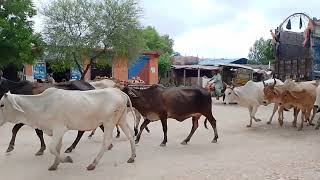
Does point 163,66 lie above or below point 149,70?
above

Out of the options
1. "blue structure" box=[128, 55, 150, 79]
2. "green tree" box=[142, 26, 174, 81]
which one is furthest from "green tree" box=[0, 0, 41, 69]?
"green tree" box=[142, 26, 174, 81]

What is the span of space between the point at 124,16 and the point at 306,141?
13.6m

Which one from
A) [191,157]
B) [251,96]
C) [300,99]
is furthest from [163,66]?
[191,157]

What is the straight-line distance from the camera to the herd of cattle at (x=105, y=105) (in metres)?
7.32

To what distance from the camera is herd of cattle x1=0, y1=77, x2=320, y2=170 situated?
732 cm

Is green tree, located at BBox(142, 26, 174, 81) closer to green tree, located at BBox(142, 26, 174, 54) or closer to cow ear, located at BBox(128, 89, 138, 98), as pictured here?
green tree, located at BBox(142, 26, 174, 54)

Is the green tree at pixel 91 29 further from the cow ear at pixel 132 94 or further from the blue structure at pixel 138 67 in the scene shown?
the cow ear at pixel 132 94

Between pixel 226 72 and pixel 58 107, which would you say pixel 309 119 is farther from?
pixel 226 72

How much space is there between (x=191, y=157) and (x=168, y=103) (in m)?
1.74

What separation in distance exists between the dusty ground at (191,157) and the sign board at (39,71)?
16.4 metres

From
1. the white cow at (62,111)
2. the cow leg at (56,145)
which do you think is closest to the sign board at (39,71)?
the white cow at (62,111)

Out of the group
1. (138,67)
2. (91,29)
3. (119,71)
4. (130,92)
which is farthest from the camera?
(138,67)

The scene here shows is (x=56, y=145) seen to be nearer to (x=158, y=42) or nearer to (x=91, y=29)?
(x=91, y=29)

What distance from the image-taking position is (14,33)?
16.3 m
